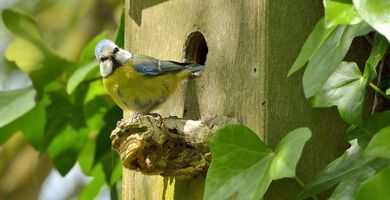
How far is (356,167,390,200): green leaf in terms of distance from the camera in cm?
157

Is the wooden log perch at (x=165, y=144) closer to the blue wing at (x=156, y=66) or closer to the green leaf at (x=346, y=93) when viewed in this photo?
the blue wing at (x=156, y=66)

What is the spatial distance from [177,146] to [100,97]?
0.90 meters

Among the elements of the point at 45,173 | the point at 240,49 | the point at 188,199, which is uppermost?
the point at 240,49

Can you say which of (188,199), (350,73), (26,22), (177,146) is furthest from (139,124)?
(26,22)

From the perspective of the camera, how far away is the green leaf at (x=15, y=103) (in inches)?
111

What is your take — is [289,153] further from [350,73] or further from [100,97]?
[100,97]

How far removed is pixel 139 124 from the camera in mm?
2137

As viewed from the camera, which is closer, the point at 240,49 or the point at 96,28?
the point at 240,49

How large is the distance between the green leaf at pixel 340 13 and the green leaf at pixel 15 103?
127 centimetres

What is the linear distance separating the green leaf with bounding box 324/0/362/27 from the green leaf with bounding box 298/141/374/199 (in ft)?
0.93

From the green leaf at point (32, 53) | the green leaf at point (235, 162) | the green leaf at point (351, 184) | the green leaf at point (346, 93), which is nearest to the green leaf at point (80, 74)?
the green leaf at point (32, 53)

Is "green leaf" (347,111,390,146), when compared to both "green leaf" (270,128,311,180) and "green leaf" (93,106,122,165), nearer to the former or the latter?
"green leaf" (270,128,311,180)

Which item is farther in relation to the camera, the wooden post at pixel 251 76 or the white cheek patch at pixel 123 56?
the white cheek patch at pixel 123 56

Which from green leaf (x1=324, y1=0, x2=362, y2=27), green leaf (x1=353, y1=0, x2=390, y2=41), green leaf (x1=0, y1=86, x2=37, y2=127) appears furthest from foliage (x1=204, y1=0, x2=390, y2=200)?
green leaf (x1=0, y1=86, x2=37, y2=127)
